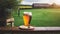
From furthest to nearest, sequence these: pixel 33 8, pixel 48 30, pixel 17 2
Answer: pixel 33 8
pixel 17 2
pixel 48 30

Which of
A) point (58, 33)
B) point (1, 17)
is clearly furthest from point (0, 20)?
point (58, 33)

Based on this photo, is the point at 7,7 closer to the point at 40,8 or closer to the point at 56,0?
the point at 56,0

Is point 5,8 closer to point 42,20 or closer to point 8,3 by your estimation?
point 8,3

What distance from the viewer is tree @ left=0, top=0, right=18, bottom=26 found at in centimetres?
156

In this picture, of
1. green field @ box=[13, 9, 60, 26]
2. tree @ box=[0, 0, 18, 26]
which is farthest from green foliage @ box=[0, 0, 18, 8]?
green field @ box=[13, 9, 60, 26]

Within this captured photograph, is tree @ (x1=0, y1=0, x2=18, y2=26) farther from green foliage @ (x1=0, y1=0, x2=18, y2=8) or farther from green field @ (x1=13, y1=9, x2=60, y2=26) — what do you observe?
green field @ (x1=13, y1=9, x2=60, y2=26)

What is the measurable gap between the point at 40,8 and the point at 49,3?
65 centimetres

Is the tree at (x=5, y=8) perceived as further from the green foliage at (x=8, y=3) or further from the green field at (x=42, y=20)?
the green field at (x=42, y=20)

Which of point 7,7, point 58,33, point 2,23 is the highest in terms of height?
point 7,7

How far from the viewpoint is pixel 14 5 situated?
1.60m

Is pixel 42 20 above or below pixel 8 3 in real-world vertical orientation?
below

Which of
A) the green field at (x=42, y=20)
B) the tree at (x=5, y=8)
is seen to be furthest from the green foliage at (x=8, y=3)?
the green field at (x=42, y=20)

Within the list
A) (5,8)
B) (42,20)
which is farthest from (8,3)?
(42,20)

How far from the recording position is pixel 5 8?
1.58 metres
